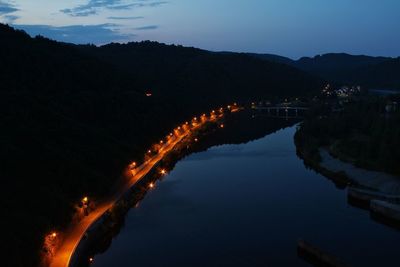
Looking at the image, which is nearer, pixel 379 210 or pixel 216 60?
pixel 379 210

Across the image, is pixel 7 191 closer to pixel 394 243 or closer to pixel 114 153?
pixel 114 153

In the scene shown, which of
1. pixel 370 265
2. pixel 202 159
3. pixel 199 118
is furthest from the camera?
pixel 199 118

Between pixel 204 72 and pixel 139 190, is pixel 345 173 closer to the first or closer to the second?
pixel 139 190

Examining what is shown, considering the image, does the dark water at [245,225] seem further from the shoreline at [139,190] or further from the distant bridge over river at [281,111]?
the distant bridge over river at [281,111]

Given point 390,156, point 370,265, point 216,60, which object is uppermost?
point 216,60

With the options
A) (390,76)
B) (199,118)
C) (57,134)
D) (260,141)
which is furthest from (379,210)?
(390,76)

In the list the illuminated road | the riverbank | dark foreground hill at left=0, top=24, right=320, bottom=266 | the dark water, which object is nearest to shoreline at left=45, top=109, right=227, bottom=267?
the illuminated road

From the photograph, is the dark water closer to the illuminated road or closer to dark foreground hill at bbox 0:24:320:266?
the illuminated road
